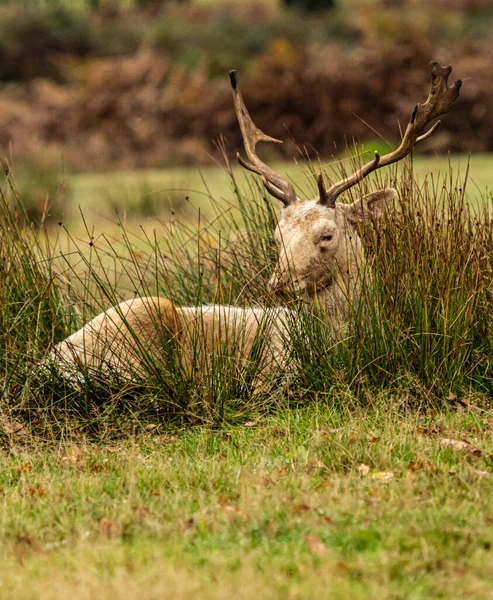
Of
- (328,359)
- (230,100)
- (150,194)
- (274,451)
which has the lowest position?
(274,451)

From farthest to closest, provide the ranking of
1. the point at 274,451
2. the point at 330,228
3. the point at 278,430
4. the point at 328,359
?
1. the point at 330,228
2. the point at 328,359
3. the point at 278,430
4. the point at 274,451

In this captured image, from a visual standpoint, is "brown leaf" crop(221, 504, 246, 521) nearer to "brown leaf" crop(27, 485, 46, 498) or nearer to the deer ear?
"brown leaf" crop(27, 485, 46, 498)

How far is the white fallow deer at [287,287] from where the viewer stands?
577 cm

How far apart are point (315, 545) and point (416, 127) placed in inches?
129

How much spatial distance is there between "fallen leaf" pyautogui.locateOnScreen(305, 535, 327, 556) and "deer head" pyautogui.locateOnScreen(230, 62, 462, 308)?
2213mm

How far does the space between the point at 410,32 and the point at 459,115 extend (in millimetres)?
6020

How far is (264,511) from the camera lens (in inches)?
162

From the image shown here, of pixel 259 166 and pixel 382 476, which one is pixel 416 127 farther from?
pixel 382 476

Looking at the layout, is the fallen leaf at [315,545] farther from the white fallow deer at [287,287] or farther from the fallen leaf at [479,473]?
the white fallow deer at [287,287]

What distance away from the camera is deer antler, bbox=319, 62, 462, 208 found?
6.13m

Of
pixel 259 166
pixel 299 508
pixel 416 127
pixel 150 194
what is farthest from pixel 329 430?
pixel 150 194

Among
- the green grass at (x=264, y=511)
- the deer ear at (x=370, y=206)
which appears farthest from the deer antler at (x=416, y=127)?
the green grass at (x=264, y=511)

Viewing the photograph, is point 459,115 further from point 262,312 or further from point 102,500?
point 102,500

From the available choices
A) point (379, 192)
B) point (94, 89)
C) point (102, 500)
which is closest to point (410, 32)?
point (94, 89)
